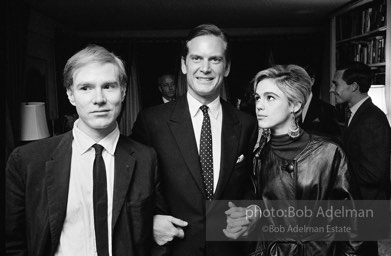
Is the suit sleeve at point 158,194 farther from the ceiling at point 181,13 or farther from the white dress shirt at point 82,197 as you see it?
the ceiling at point 181,13

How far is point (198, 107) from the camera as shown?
2271 millimetres

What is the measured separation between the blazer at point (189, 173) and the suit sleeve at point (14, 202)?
2.29 feet

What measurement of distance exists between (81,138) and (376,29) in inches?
207

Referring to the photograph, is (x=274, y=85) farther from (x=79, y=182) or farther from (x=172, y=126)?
(x=79, y=182)

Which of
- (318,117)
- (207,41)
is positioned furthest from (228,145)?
(318,117)

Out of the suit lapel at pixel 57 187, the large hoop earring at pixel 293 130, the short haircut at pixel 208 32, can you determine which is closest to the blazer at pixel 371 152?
the large hoop earring at pixel 293 130

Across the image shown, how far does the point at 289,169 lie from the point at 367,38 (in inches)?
203

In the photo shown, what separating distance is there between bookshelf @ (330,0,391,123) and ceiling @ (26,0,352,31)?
0.92 ft

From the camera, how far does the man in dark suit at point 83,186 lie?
66.0 inches

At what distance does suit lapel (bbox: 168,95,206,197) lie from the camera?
2.13m

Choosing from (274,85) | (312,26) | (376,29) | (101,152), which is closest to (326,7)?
(376,29)

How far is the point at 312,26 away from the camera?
9023 millimetres

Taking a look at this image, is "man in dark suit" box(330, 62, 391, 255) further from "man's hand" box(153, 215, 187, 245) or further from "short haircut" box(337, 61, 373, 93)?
"man's hand" box(153, 215, 187, 245)

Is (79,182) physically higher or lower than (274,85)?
lower
